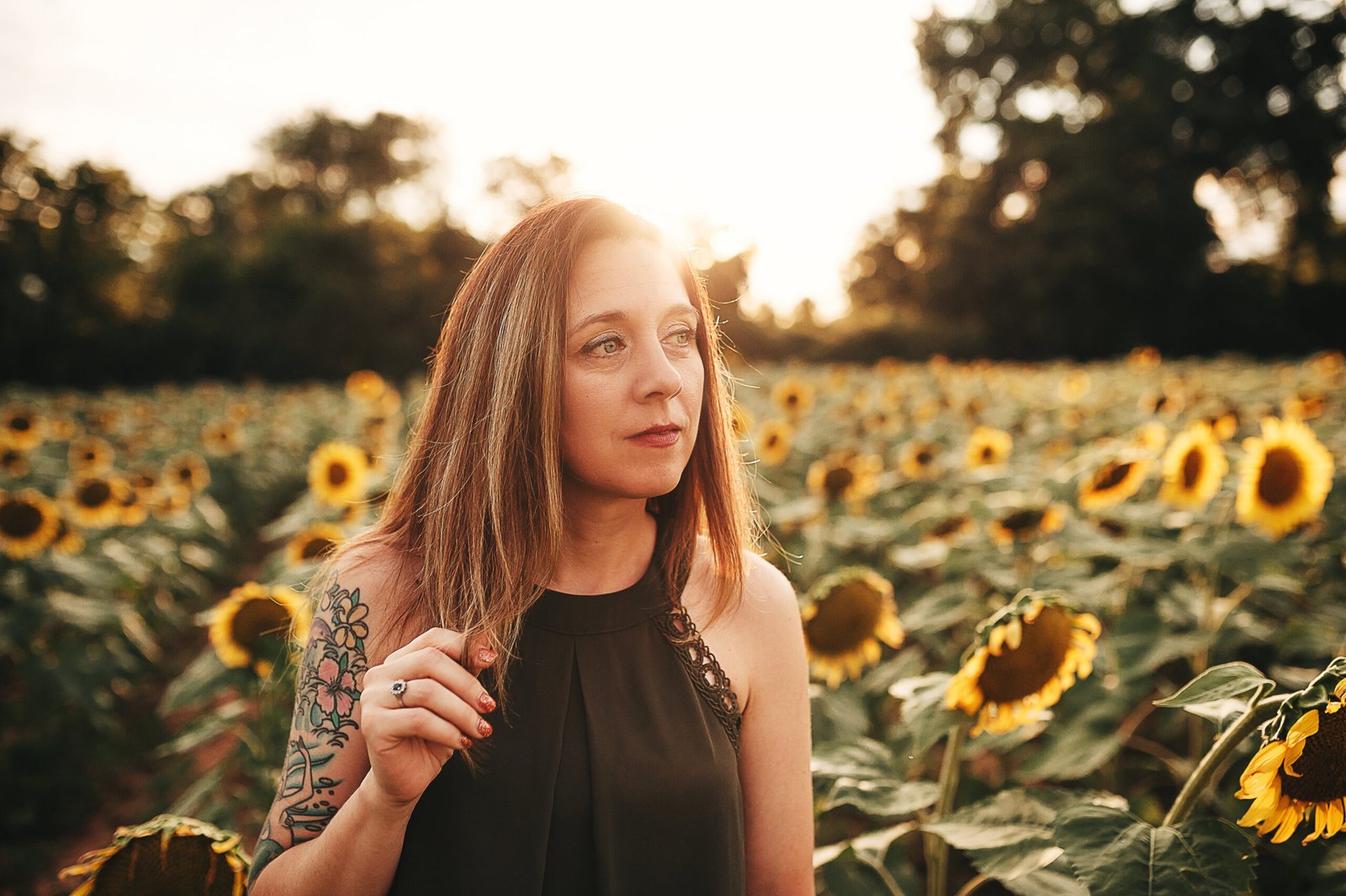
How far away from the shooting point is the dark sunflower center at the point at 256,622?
248 cm

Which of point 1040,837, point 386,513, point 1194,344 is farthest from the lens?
point 1194,344

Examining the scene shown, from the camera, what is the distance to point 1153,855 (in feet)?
3.72

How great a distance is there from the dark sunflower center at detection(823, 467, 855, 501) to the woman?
2.29 metres

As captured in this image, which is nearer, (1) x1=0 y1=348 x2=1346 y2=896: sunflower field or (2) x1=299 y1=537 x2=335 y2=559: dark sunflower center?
(1) x1=0 y1=348 x2=1346 y2=896: sunflower field

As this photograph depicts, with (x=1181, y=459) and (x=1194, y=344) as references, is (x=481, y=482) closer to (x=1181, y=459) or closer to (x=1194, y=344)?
(x=1181, y=459)

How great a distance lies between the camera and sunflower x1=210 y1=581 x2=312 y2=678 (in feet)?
8.07

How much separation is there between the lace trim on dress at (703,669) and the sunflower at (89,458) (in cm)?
500

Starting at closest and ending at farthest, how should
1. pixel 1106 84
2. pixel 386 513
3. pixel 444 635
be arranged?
pixel 444 635
pixel 386 513
pixel 1106 84

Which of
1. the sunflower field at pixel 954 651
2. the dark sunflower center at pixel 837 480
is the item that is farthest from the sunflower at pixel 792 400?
the dark sunflower center at pixel 837 480

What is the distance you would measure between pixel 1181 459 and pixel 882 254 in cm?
3499

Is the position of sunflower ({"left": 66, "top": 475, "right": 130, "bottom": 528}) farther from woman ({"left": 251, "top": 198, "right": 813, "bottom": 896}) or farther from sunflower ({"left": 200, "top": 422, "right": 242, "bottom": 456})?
woman ({"left": 251, "top": 198, "right": 813, "bottom": 896})

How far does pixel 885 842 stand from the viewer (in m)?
1.57

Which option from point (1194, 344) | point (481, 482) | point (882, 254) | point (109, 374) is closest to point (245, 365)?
point (109, 374)

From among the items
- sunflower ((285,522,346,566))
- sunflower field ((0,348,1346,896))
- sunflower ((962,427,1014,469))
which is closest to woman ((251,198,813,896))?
sunflower field ((0,348,1346,896))
